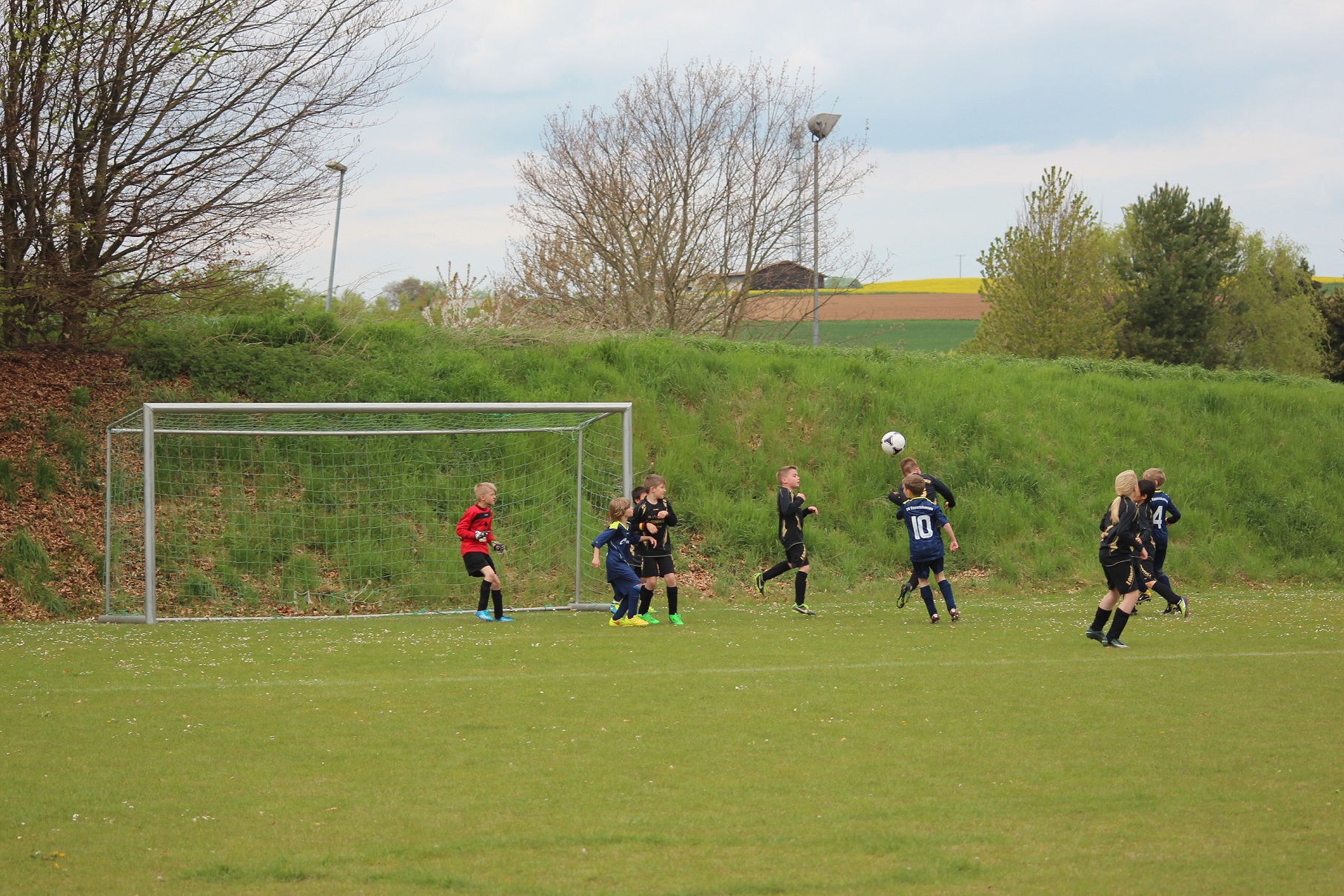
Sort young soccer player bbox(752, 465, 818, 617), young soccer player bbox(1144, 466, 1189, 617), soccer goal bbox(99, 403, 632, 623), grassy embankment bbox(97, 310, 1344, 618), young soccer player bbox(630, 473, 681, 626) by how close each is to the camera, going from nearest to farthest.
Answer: young soccer player bbox(630, 473, 681, 626)
young soccer player bbox(752, 465, 818, 617)
young soccer player bbox(1144, 466, 1189, 617)
soccer goal bbox(99, 403, 632, 623)
grassy embankment bbox(97, 310, 1344, 618)

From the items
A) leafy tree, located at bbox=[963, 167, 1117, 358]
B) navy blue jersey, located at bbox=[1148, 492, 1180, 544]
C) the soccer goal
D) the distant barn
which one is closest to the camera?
navy blue jersey, located at bbox=[1148, 492, 1180, 544]

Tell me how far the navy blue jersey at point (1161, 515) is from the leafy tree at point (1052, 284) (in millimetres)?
23879

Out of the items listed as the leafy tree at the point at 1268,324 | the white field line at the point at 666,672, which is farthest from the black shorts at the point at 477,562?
the leafy tree at the point at 1268,324

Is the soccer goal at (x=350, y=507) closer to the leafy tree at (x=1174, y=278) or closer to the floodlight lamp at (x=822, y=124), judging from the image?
the floodlight lamp at (x=822, y=124)

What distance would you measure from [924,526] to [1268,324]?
1775 inches

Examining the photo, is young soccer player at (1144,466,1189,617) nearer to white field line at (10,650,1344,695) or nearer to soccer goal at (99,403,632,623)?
white field line at (10,650,1344,695)

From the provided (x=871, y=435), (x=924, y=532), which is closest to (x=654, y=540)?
(x=924, y=532)

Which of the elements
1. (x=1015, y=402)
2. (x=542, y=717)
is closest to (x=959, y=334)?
(x=1015, y=402)

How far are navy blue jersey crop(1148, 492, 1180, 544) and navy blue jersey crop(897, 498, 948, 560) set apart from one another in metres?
3.27

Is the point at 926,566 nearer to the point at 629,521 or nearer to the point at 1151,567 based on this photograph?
the point at 1151,567

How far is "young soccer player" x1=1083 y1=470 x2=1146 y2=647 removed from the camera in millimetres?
9758

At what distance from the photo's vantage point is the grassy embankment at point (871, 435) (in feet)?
56.6

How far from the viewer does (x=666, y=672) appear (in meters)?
8.59

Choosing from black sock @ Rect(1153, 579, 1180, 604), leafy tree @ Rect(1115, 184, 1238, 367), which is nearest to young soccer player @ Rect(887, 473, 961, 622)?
black sock @ Rect(1153, 579, 1180, 604)
